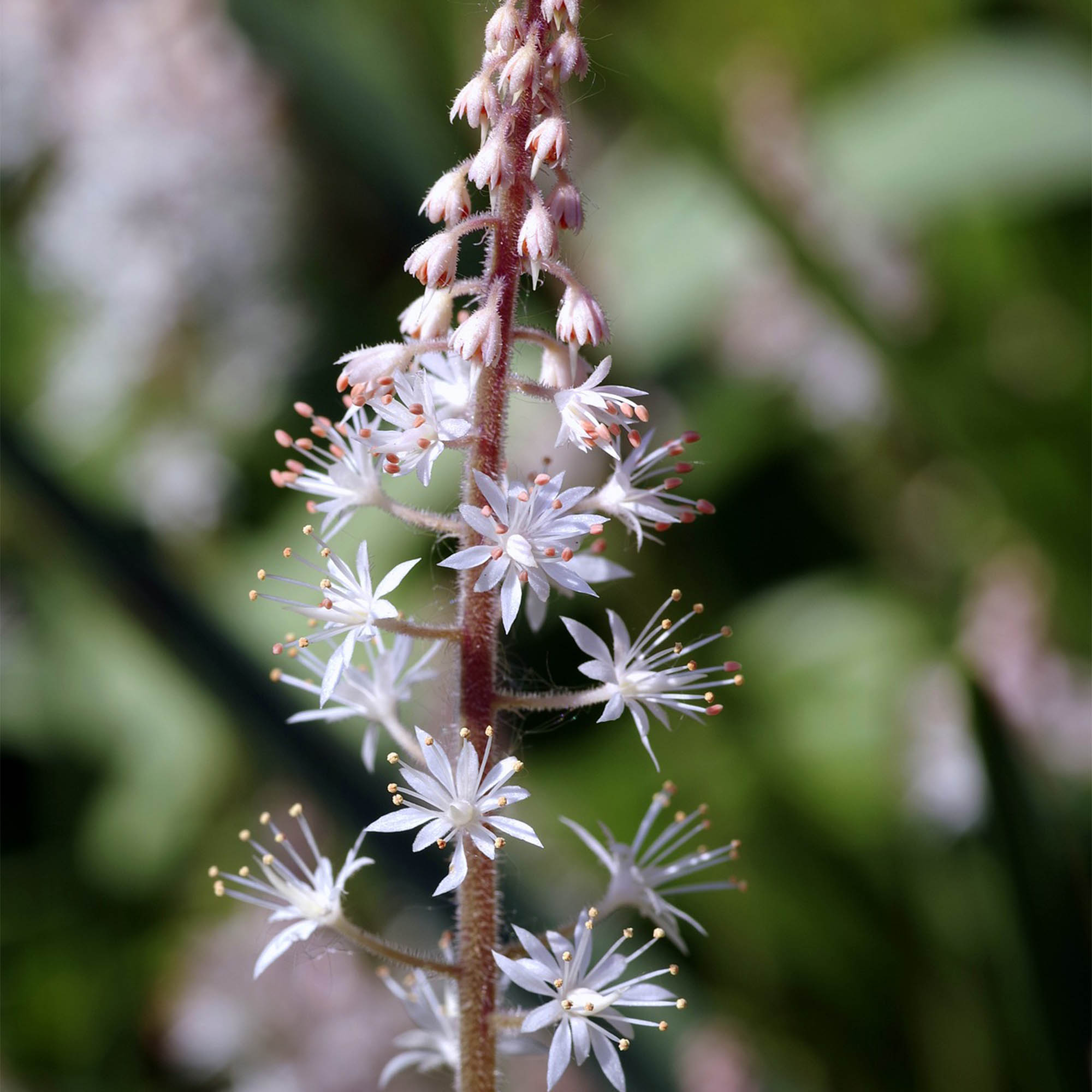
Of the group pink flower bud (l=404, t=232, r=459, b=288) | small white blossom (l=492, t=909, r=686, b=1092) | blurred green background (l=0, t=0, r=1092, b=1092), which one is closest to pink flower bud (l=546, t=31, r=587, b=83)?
pink flower bud (l=404, t=232, r=459, b=288)

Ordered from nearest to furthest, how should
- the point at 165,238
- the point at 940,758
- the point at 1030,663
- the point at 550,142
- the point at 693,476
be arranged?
1. the point at 550,142
2. the point at 940,758
3. the point at 1030,663
4. the point at 693,476
5. the point at 165,238

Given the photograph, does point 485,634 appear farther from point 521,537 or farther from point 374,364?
point 374,364

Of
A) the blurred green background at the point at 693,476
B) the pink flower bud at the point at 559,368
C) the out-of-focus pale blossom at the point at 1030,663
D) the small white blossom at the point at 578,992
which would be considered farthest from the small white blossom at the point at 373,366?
→ the out-of-focus pale blossom at the point at 1030,663

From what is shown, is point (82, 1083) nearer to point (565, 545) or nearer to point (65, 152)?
point (565, 545)

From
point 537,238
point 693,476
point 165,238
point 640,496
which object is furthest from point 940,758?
point 165,238

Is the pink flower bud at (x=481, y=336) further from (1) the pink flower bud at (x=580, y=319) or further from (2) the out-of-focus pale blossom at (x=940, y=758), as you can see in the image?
(2) the out-of-focus pale blossom at (x=940, y=758)

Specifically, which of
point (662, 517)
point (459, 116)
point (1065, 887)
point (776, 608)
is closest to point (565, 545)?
point (662, 517)
